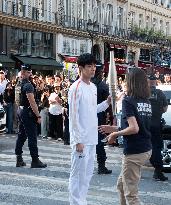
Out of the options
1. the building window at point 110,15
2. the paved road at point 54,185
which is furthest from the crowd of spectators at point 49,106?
the building window at point 110,15

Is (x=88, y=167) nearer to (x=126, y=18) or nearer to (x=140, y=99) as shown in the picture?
(x=140, y=99)

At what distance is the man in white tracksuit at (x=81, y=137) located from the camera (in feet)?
21.1

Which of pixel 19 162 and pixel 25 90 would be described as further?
pixel 19 162

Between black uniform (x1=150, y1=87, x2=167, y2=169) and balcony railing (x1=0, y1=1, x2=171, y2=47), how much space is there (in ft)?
82.7

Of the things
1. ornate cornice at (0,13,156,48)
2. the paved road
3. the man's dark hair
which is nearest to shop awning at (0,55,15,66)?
ornate cornice at (0,13,156,48)

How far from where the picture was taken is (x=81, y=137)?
21.2 feet

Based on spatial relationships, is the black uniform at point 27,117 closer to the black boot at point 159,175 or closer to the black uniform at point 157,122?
the black uniform at point 157,122

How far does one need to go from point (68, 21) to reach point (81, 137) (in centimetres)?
3455

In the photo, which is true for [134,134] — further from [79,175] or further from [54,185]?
[54,185]

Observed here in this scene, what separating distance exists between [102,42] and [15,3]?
39.5ft

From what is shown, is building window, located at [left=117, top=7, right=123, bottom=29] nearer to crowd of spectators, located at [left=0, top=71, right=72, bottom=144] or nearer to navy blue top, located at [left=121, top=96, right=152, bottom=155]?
crowd of spectators, located at [left=0, top=71, right=72, bottom=144]

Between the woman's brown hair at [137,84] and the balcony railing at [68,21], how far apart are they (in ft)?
92.5

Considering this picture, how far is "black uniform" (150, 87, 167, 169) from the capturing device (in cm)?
934

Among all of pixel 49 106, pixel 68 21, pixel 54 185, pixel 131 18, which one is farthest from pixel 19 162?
pixel 131 18
